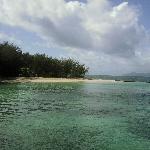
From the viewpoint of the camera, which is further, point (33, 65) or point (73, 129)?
point (33, 65)

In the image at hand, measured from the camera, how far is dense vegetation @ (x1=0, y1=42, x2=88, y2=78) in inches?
4606

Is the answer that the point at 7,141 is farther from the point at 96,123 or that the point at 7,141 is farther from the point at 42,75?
the point at 42,75

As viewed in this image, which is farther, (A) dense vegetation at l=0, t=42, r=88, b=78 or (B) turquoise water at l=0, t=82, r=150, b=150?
(A) dense vegetation at l=0, t=42, r=88, b=78

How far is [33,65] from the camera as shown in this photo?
136000 millimetres

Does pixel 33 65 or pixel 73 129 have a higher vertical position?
pixel 33 65

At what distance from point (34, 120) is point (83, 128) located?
5.71 metres

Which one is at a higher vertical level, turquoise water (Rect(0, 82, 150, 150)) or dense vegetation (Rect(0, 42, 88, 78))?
dense vegetation (Rect(0, 42, 88, 78))

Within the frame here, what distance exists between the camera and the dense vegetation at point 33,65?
117000 millimetres

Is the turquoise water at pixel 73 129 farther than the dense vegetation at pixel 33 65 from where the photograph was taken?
No

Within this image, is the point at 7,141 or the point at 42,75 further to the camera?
the point at 42,75

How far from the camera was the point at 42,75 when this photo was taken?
5522 inches

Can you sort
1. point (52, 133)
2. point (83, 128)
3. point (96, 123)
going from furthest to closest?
point (96, 123)
point (83, 128)
point (52, 133)

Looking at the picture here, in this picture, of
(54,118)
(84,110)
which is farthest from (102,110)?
(54,118)

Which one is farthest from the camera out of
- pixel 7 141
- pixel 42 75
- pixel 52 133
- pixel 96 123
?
pixel 42 75
